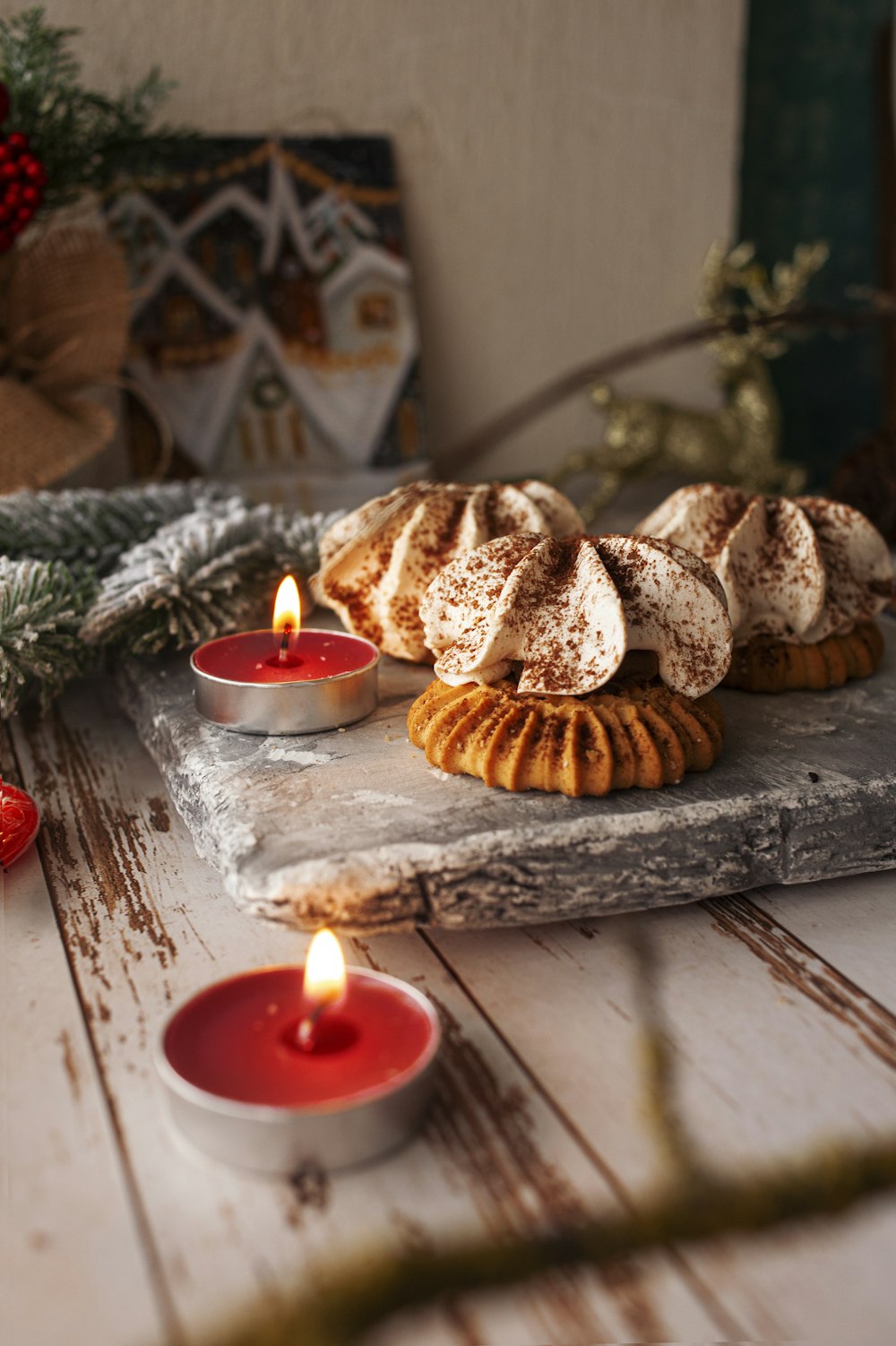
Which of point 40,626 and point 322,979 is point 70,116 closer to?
point 40,626

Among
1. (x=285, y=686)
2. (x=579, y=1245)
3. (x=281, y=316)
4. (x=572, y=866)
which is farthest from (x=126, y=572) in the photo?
(x=281, y=316)

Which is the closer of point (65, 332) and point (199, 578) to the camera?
point (199, 578)

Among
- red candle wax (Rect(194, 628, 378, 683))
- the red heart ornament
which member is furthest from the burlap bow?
the red heart ornament

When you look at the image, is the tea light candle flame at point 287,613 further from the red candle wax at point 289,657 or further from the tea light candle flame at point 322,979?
the tea light candle flame at point 322,979

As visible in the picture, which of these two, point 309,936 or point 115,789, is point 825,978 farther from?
point 115,789

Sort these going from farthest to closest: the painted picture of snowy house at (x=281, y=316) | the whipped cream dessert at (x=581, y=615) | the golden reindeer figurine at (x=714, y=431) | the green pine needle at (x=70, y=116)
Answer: the golden reindeer figurine at (x=714, y=431), the painted picture of snowy house at (x=281, y=316), the green pine needle at (x=70, y=116), the whipped cream dessert at (x=581, y=615)

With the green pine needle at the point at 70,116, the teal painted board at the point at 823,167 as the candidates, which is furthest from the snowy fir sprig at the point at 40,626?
the teal painted board at the point at 823,167

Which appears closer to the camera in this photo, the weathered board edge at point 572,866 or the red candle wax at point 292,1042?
the red candle wax at point 292,1042

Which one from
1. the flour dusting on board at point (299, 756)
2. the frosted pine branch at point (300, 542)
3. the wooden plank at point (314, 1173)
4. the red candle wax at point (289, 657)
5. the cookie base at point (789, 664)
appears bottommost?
the wooden plank at point (314, 1173)
